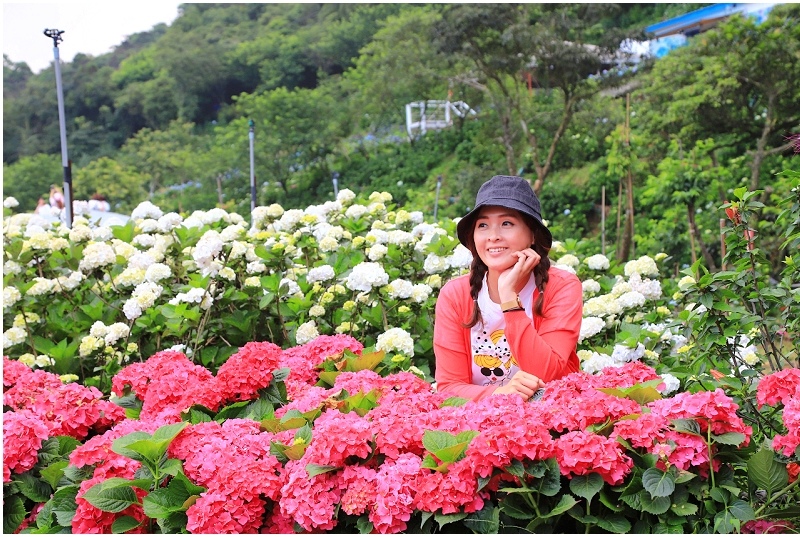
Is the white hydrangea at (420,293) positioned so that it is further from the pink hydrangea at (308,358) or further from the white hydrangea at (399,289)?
the pink hydrangea at (308,358)

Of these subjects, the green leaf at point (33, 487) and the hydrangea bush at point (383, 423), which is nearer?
the hydrangea bush at point (383, 423)

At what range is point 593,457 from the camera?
121 cm

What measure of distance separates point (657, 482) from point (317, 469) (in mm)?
554

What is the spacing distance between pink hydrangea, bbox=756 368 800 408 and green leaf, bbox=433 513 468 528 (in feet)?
2.03

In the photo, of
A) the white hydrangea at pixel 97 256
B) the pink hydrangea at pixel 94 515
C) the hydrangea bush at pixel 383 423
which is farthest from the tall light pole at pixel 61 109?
the pink hydrangea at pixel 94 515

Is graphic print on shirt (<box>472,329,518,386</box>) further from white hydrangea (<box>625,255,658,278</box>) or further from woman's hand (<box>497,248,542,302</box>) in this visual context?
white hydrangea (<box>625,255,658,278</box>)

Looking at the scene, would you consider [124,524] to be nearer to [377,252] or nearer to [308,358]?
[308,358]

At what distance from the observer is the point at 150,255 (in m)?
2.95

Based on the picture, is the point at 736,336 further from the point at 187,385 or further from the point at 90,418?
the point at 90,418

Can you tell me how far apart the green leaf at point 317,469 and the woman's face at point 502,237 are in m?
0.69

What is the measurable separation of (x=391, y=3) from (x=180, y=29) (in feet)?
35.0

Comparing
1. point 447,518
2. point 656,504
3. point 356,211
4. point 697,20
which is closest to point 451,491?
point 447,518

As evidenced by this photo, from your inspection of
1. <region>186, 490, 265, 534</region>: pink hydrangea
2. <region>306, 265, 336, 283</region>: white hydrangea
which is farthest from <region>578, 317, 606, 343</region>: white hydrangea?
<region>186, 490, 265, 534</region>: pink hydrangea

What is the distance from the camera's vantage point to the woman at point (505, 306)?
175 cm
